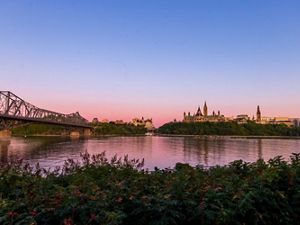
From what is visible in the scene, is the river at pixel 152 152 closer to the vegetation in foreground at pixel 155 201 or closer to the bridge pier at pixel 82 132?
the vegetation in foreground at pixel 155 201

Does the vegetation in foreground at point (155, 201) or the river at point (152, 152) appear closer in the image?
the vegetation in foreground at point (155, 201)

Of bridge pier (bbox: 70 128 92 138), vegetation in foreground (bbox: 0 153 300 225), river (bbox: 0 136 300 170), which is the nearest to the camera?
vegetation in foreground (bbox: 0 153 300 225)

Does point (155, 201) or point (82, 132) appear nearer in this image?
point (155, 201)

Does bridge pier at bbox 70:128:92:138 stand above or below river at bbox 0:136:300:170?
above

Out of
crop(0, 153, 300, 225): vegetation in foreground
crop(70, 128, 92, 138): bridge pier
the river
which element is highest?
crop(70, 128, 92, 138): bridge pier

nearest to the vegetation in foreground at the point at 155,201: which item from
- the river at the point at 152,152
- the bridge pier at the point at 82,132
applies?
the river at the point at 152,152

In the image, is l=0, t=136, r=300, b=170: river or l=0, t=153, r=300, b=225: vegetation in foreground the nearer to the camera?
l=0, t=153, r=300, b=225: vegetation in foreground

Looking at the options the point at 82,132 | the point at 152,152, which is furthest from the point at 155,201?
the point at 82,132

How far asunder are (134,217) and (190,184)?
1.39 metres

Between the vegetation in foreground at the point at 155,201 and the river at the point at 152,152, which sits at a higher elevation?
the vegetation in foreground at the point at 155,201

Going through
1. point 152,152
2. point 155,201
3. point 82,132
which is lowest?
point 152,152

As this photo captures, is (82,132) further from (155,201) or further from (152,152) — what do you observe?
(155,201)

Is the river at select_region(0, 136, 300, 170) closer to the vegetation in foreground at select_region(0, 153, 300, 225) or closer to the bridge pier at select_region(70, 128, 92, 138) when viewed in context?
the vegetation in foreground at select_region(0, 153, 300, 225)

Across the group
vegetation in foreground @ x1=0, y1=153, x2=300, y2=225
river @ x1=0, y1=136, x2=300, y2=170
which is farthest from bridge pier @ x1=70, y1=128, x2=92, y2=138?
vegetation in foreground @ x1=0, y1=153, x2=300, y2=225
